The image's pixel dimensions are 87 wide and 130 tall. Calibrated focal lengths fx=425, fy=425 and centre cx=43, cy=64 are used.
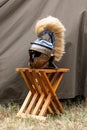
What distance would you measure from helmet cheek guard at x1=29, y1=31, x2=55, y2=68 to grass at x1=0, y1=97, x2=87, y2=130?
0.47 metres

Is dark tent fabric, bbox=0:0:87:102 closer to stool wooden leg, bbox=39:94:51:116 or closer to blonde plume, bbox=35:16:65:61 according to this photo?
blonde plume, bbox=35:16:65:61

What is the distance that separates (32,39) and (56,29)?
0.46 m

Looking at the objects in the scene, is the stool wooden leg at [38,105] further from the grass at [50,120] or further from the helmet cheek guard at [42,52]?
the helmet cheek guard at [42,52]

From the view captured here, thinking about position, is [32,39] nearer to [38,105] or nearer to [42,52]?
[42,52]

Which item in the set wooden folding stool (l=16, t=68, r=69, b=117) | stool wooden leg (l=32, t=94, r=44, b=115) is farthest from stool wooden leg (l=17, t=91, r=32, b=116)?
stool wooden leg (l=32, t=94, r=44, b=115)

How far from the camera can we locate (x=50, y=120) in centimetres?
359

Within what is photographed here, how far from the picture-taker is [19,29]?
4.21 metres

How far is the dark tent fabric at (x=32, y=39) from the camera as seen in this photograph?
409 centimetres

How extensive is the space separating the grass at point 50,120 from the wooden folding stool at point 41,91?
90 millimetres

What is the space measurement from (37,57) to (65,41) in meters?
0.45

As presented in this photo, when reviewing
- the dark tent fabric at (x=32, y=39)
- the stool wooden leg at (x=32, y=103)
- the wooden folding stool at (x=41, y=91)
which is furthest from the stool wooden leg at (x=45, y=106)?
the dark tent fabric at (x=32, y=39)

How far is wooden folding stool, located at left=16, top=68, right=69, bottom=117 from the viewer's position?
366cm

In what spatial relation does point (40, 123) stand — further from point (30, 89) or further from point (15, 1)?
point (15, 1)

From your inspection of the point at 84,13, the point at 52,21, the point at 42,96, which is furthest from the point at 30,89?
the point at 84,13
